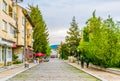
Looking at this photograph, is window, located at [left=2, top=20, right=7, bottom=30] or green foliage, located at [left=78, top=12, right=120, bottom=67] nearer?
green foliage, located at [left=78, top=12, right=120, bottom=67]

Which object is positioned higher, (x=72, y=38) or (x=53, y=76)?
(x=72, y=38)

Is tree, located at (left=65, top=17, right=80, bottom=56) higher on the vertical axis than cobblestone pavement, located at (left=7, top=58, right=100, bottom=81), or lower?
higher

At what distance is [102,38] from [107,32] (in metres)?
1.12

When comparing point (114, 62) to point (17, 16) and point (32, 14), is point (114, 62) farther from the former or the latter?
point (32, 14)

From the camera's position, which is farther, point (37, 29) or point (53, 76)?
point (37, 29)

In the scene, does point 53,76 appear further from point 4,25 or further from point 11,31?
point 11,31

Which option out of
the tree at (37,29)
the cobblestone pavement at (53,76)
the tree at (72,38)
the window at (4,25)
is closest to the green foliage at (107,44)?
the cobblestone pavement at (53,76)

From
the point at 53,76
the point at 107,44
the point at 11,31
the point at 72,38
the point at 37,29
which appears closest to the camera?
the point at 53,76

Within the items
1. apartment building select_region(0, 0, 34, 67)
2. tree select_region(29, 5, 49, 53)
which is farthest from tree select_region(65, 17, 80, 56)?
apartment building select_region(0, 0, 34, 67)

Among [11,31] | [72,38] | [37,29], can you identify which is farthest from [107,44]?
[72,38]

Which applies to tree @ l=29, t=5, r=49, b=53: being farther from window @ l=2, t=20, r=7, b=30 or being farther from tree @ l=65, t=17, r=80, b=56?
window @ l=2, t=20, r=7, b=30

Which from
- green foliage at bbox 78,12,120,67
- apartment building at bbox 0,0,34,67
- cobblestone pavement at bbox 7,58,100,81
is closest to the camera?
cobblestone pavement at bbox 7,58,100,81

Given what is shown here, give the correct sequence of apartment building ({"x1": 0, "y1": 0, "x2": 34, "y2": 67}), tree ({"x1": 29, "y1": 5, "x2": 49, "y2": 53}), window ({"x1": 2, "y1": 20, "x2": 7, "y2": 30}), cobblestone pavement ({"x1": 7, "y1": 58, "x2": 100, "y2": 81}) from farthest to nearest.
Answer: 1. tree ({"x1": 29, "y1": 5, "x2": 49, "y2": 53})
2. window ({"x1": 2, "y1": 20, "x2": 7, "y2": 30})
3. apartment building ({"x1": 0, "y1": 0, "x2": 34, "y2": 67})
4. cobblestone pavement ({"x1": 7, "y1": 58, "x2": 100, "y2": 81})

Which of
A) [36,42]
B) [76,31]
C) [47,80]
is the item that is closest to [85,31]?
[47,80]
